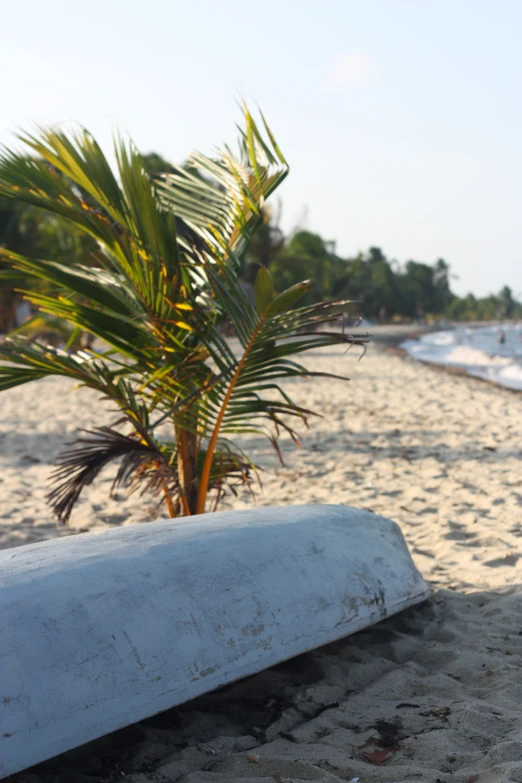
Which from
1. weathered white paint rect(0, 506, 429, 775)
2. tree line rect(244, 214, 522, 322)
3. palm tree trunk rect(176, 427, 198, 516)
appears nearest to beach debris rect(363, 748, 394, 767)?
weathered white paint rect(0, 506, 429, 775)

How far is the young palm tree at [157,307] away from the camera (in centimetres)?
309

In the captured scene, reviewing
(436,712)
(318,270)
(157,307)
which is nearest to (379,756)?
(436,712)

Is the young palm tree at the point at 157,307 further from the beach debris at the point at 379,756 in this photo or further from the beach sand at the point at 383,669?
the beach debris at the point at 379,756

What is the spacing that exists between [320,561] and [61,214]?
1891 millimetres

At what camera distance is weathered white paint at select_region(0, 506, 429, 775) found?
1.85 metres

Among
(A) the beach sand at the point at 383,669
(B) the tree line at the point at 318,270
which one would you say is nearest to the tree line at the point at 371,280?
(B) the tree line at the point at 318,270

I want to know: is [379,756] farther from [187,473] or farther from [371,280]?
[371,280]

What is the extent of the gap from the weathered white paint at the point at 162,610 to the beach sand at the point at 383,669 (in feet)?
0.60

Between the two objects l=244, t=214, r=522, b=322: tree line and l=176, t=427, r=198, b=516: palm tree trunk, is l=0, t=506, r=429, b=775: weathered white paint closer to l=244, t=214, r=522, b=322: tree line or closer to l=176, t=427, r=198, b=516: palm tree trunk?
l=176, t=427, r=198, b=516: palm tree trunk

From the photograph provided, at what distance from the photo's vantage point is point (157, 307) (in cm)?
324

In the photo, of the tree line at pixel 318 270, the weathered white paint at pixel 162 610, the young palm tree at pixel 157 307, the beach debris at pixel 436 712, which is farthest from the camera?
the tree line at pixel 318 270

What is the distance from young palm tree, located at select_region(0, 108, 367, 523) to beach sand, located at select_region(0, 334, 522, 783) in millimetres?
1089

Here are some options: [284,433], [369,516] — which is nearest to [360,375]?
[284,433]

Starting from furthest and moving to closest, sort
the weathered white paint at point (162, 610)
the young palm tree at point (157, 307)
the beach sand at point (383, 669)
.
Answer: the young palm tree at point (157, 307) < the beach sand at point (383, 669) < the weathered white paint at point (162, 610)
